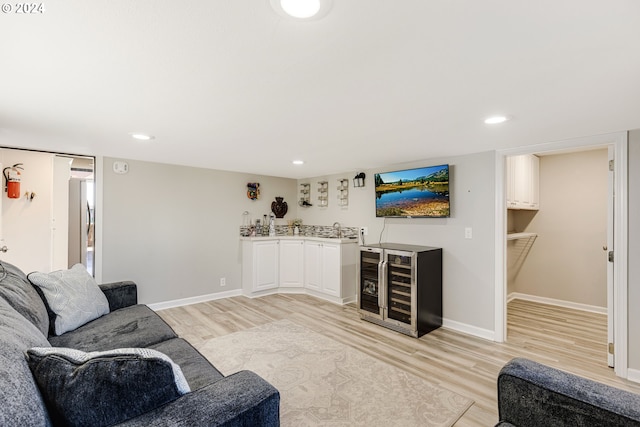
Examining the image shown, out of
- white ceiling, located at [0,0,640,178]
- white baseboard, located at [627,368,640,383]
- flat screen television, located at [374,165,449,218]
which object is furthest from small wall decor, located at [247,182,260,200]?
white baseboard, located at [627,368,640,383]

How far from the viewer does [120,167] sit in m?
3.90

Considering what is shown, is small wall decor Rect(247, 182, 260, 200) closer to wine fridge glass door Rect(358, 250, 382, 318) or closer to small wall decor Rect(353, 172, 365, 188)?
small wall decor Rect(353, 172, 365, 188)

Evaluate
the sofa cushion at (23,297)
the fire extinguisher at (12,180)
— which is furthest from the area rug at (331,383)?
the fire extinguisher at (12,180)

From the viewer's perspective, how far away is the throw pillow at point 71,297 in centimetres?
210

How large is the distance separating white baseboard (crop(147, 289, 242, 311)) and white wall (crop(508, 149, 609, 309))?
4458 mm

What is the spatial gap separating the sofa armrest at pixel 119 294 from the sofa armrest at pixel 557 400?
116 inches

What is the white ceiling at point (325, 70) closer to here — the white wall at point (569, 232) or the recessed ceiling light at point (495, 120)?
the recessed ceiling light at point (495, 120)

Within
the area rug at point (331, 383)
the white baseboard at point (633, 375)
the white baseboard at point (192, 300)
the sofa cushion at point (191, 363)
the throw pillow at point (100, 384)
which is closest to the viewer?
the throw pillow at point (100, 384)

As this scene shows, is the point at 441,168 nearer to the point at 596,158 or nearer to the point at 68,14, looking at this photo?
the point at 596,158

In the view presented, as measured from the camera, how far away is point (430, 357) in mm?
2857

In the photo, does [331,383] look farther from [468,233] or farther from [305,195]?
[305,195]

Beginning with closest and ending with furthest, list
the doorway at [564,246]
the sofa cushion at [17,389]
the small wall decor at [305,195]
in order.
Answer: the sofa cushion at [17,389]
the doorway at [564,246]
the small wall decor at [305,195]

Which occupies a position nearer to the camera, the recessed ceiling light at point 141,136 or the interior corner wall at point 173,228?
the recessed ceiling light at point 141,136

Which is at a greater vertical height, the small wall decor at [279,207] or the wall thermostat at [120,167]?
the wall thermostat at [120,167]
